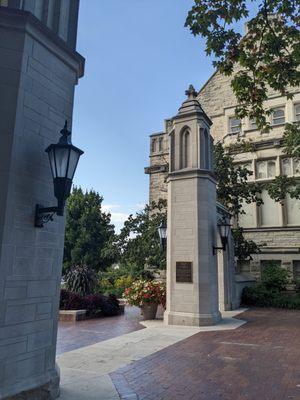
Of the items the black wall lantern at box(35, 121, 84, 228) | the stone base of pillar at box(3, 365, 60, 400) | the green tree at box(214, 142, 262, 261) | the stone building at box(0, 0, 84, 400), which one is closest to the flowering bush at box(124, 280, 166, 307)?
the green tree at box(214, 142, 262, 261)

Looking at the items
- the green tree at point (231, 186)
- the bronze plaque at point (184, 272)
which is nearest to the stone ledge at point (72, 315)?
the bronze plaque at point (184, 272)

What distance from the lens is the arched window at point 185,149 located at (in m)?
13.1

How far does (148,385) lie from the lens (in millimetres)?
5566

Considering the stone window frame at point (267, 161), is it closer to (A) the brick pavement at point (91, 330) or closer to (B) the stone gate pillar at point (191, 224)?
(B) the stone gate pillar at point (191, 224)

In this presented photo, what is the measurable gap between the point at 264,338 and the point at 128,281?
40.5 feet

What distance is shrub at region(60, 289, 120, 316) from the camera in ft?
45.2

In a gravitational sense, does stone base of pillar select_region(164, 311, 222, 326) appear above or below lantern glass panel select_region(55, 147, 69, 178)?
below

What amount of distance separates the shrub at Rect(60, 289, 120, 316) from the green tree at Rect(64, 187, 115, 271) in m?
15.3

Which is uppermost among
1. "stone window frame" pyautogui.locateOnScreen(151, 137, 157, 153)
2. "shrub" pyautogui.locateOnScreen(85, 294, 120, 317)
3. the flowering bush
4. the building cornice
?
"stone window frame" pyautogui.locateOnScreen(151, 137, 157, 153)

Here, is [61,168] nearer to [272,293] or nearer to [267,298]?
[267,298]

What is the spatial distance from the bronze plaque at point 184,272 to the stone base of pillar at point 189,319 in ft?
3.50

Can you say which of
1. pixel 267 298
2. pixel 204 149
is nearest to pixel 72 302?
pixel 204 149

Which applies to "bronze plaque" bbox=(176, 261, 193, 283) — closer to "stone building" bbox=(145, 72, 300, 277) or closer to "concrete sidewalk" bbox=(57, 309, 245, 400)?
"concrete sidewalk" bbox=(57, 309, 245, 400)

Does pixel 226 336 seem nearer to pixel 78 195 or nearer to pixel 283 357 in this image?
pixel 283 357
